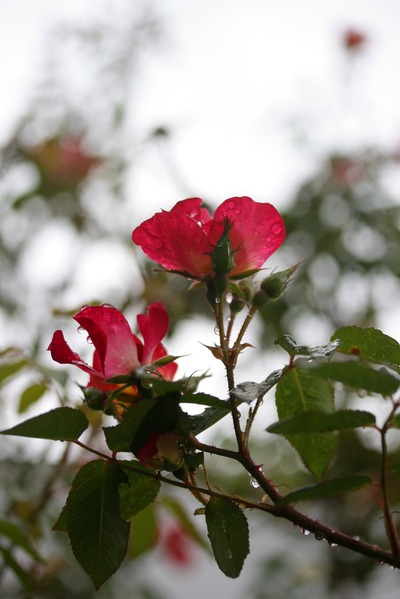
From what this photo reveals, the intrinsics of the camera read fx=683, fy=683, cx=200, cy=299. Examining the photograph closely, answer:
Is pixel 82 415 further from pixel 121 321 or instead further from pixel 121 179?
pixel 121 179

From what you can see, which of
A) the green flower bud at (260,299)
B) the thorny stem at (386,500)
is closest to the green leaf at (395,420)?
the thorny stem at (386,500)

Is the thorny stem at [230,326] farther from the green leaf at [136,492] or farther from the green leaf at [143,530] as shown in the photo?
the green leaf at [143,530]


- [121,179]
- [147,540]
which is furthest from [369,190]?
[147,540]

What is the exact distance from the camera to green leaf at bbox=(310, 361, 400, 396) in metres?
0.30

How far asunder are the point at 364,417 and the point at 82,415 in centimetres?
15

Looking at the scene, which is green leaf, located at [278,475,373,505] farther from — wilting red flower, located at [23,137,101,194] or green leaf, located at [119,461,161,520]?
wilting red flower, located at [23,137,101,194]

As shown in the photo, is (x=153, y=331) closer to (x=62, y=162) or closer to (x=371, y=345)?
(x=371, y=345)

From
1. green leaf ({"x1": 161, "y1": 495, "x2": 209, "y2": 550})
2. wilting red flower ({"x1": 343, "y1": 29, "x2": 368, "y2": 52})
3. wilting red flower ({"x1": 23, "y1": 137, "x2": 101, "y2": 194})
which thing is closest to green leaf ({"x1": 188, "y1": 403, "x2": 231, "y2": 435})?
green leaf ({"x1": 161, "y1": 495, "x2": 209, "y2": 550})

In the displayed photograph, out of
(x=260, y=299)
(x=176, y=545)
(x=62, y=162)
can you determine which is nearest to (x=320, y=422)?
(x=260, y=299)

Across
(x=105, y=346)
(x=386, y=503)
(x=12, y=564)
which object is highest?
(x=105, y=346)

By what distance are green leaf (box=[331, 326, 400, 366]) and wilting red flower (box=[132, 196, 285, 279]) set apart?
75mm

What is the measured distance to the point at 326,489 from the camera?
0.32 metres

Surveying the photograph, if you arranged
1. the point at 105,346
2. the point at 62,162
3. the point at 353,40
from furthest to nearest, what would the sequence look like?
the point at 353,40 → the point at 62,162 → the point at 105,346

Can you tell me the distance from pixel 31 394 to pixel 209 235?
→ 0.43 metres
